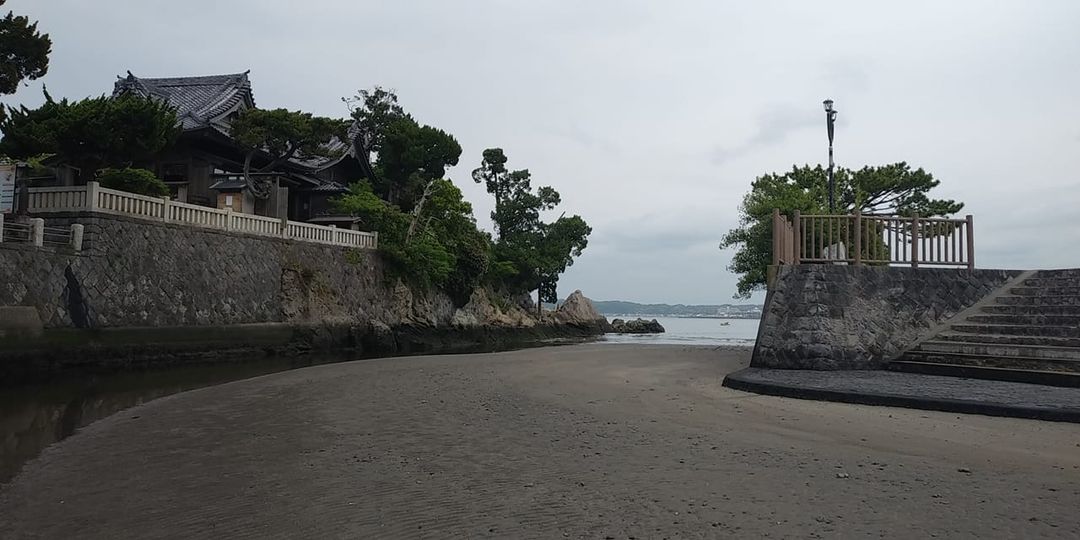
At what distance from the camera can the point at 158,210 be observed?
20.8 meters

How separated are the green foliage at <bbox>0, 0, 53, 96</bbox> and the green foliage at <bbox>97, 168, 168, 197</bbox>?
3825mm

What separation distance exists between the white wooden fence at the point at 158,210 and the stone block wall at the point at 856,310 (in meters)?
19.3

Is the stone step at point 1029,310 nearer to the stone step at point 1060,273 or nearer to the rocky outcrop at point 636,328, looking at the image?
the stone step at point 1060,273

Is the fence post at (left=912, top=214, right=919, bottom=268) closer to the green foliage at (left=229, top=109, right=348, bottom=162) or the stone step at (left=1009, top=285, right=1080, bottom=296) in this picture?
the stone step at (left=1009, top=285, right=1080, bottom=296)

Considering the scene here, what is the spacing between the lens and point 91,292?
59.4 feet

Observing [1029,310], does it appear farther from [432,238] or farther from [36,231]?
[432,238]

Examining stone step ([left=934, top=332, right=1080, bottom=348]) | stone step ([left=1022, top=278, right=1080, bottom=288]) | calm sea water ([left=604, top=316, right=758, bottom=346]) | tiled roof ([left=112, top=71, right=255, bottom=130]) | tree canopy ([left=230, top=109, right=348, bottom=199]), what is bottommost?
calm sea water ([left=604, top=316, right=758, bottom=346])

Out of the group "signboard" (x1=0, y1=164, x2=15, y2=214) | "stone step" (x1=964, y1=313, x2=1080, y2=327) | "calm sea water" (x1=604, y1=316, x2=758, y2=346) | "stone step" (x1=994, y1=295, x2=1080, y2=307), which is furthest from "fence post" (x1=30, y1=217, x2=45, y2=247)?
"calm sea water" (x1=604, y1=316, x2=758, y2=346)

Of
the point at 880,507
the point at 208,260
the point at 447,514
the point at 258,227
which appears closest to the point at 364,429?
the point at 447,514

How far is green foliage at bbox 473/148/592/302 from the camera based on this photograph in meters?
48.1

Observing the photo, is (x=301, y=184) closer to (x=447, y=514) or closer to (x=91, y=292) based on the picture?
(x=91, y=292)

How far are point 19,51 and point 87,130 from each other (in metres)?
2.77

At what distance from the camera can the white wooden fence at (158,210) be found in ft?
60.8

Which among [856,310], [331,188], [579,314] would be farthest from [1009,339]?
[579,314]
